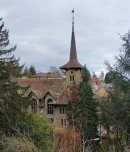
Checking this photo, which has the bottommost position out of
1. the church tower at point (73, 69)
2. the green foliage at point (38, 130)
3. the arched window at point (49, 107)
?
the green foliage at point (38, 130)

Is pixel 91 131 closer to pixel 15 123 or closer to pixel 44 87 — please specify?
pixel 15 123

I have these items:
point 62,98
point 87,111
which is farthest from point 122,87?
point 62,98

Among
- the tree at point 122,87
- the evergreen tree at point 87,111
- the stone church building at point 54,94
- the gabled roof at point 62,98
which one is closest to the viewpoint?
the tree at point 122,87

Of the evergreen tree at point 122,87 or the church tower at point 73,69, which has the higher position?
the church tower at point 73,69

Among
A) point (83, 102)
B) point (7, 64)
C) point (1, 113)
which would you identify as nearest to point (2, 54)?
point (7, 64)

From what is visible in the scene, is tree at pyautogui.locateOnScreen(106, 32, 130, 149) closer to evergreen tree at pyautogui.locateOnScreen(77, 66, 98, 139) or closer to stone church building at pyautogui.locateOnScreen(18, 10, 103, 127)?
evergreen tree at pyautogui.locateOnScreen(77, 66, 98, 139)

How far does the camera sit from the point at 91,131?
3731cm

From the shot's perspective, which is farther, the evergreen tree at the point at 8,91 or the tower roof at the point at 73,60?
the tower roof at the point at 73,60

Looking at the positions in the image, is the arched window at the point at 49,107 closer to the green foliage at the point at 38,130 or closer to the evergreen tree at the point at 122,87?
the green foliage at the point at 38,130

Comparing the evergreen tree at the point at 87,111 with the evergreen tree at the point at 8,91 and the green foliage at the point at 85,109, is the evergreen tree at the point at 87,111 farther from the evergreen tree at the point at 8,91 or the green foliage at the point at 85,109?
the evergreen tree at the point at 8,91

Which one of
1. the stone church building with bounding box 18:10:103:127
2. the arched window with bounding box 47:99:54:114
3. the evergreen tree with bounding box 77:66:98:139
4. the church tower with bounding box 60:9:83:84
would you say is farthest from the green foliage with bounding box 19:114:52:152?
the church tower with bounding box 60:9:83:84

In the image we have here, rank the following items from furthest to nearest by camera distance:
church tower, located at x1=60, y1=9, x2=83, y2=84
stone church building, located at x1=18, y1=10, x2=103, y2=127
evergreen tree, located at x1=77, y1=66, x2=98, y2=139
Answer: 1. church tower, located at x1=60, y1=9, x2=83, y2=84
2. stone church building, located at x1=18, y1=10, x2=103, y2=127
3. evergreen tree, located at x1=77, y1=66, x2=98, y2=139

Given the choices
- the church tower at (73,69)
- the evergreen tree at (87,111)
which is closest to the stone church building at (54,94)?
the church tower at (73,69)

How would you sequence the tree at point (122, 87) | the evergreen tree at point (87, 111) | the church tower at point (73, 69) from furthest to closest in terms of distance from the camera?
the church tower at point (73, 69)
the evergreen tree at point (87, 111)
the tree at point (122, 87)
